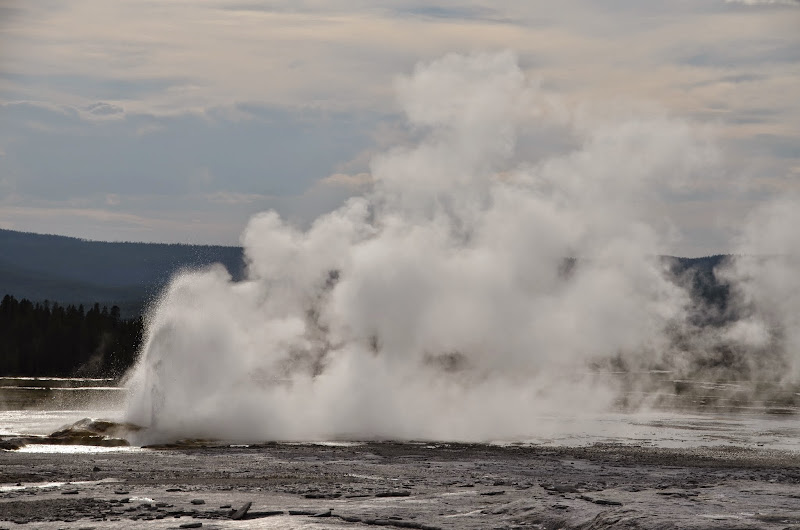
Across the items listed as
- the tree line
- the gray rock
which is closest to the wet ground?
the gray rock

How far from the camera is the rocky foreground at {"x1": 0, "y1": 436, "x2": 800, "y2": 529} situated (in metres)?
24.6

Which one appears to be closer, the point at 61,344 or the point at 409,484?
the point at 409,484

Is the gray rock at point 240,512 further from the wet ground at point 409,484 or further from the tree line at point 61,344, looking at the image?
the tree line at point 61,344

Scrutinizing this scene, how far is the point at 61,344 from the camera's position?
121188 millimetres

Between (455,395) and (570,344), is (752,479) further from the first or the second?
(570,344)

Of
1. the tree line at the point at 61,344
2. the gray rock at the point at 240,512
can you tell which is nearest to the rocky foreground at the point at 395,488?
the gray rock at the point at 240,512

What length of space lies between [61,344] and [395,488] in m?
Answer: 98.9

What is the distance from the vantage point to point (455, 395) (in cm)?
5650

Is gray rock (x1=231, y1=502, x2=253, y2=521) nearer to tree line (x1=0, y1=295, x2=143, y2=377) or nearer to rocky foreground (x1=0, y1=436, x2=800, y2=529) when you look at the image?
rocky foreground (x1=0, y1=436, x2=800, y2=529)

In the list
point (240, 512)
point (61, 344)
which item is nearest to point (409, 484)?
point (240, 512)

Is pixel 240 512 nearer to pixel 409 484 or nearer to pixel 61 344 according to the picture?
pixel 409 484

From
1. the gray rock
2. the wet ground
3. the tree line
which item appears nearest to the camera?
the gray rock

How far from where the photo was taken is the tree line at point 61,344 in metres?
116

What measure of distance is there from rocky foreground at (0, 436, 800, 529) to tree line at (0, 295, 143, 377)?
81.2 m
